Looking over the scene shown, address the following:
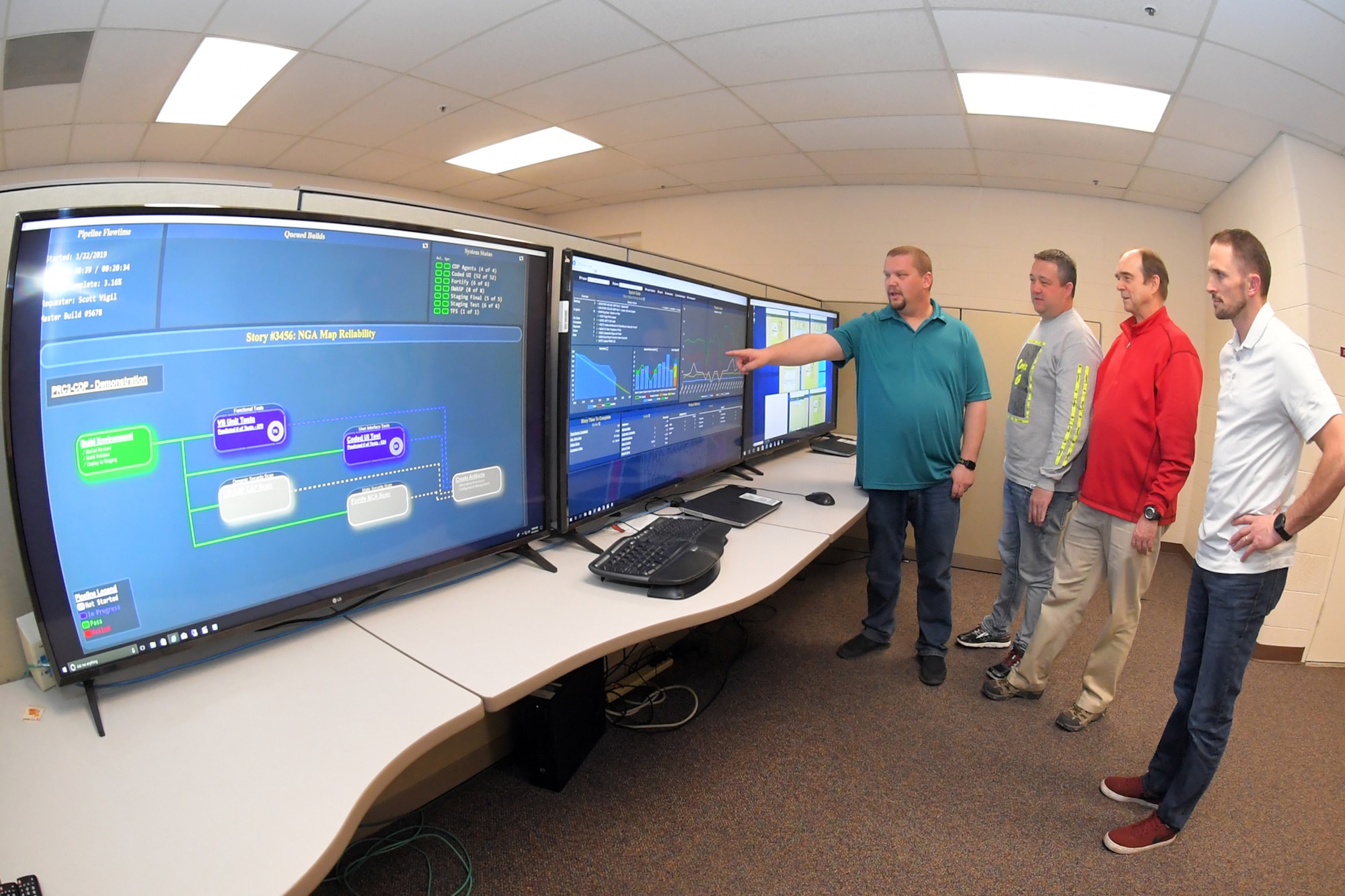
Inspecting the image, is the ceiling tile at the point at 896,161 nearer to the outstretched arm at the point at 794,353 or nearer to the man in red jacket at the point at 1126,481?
the man in red jacket at the point at 1126,481

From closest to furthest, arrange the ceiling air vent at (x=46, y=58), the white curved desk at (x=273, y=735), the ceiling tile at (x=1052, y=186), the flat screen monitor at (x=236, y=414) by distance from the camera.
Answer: the white curved desk at (x=273, y=735) → the flat screen monitor at (x=236, y=414) → the ceiling air vent at (x=46, y=58) → the ceiling tile at (x=1052, y=186)

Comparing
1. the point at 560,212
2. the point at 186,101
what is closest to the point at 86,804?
the point at 186,101

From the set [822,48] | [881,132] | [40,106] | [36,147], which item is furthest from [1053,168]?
[36,147]

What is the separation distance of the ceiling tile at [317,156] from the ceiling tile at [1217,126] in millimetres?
5781

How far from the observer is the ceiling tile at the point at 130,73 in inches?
125

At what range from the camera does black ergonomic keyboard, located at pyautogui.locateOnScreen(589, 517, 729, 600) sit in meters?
1.21

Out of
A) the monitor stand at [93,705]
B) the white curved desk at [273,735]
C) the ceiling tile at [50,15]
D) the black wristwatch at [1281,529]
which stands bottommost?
the white curved desk at [273,735]

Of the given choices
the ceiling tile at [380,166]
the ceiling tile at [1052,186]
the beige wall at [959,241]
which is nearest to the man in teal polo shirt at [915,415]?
the beige wall at [959,241]

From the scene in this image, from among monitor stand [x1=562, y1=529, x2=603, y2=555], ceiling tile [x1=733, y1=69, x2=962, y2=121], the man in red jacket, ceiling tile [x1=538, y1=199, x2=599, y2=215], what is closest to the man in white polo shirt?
the man in red jacket

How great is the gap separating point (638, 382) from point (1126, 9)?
2.50 meters

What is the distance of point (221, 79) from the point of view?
3752mm

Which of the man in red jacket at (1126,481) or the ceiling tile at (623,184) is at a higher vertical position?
the ceiling tile at (623,184)

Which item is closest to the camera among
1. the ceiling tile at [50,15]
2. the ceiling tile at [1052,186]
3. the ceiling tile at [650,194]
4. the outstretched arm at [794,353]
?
the outstretched arm at [794,353]

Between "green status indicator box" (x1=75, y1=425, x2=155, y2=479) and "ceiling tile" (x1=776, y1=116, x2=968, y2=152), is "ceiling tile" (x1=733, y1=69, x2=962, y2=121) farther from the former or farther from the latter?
"green status indicator box" (x1=75, y1=425, x2=155, y2=479)
